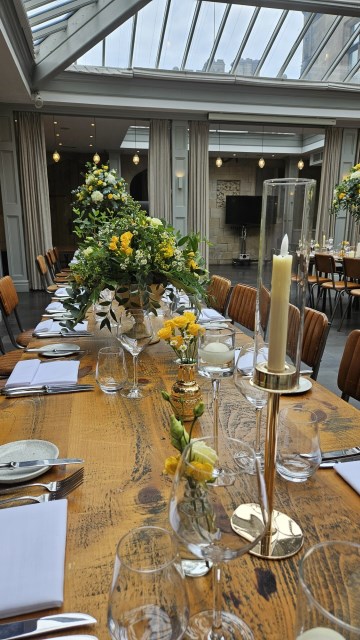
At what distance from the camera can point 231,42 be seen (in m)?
7.61

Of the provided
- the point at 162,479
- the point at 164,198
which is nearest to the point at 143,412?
the point at 162,479

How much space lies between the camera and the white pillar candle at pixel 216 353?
115 cm

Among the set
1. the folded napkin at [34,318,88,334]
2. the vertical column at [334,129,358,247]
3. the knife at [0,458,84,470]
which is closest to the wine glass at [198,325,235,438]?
the knife at [0,458,84,470]

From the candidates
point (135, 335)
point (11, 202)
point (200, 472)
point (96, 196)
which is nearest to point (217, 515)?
point (200, 472)

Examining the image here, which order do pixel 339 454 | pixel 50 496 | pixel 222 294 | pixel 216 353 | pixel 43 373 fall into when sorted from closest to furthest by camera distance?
pixel 50 496 → pixel 339 454 → pixel 216 353 → pixel 43 373 → pixel 222 294

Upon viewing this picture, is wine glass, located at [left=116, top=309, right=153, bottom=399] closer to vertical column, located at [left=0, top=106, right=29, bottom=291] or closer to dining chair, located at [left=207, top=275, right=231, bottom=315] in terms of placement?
dining chair, located at [left=207, top=275, right=231, bottom=315]

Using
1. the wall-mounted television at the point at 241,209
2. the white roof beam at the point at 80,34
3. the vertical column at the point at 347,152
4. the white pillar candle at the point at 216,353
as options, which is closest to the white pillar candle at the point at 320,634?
the white pillar candle at the point at 216,353

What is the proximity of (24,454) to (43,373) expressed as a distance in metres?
0.56

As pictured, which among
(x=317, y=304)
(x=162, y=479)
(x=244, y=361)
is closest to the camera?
(x=162, y=479)

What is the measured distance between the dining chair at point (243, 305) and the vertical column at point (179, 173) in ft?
18.1

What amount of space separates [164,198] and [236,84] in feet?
7.75

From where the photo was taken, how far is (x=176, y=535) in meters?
0.56

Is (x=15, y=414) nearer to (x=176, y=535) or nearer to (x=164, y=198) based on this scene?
(x=176, y=535)

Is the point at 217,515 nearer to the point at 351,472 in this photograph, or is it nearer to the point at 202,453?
the point at 202,453
